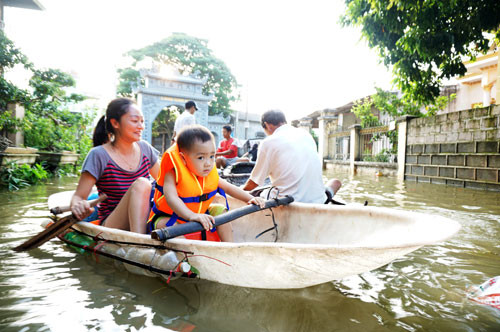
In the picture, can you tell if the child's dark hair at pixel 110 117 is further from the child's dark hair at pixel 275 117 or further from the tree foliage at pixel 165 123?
the tree foliage at pixel 165 123

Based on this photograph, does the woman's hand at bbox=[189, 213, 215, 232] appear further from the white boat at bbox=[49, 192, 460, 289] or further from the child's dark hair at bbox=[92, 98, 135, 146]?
the child's dark hair at bbox=[92, 98, 135, 146]

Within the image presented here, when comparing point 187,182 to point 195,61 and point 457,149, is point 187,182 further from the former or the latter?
point 195,61

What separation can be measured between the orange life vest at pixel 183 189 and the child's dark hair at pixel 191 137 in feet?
0.33

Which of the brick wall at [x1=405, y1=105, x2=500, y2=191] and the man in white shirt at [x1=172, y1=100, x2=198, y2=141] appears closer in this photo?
the man in white shirt at [x1=172, y1=100, x2=198, y2=141]

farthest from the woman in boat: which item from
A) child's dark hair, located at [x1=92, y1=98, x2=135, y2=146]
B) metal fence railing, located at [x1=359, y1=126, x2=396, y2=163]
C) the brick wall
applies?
metal fence railing, located at [x1=359, y1=126, x2=396, y2=163]

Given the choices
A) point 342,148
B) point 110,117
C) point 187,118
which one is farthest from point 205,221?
point 342,148

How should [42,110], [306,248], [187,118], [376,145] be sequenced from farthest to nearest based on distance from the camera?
1. [376,145]
2. [42,110]
3. [187,118]
4. [306,248]

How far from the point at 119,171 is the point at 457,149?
808 centimetres

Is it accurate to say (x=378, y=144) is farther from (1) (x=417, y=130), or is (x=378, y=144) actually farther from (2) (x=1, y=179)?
(2) (x=1, y=179)

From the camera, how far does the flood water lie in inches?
67.4

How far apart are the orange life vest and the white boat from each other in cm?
26

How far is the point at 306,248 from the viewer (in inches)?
60.1

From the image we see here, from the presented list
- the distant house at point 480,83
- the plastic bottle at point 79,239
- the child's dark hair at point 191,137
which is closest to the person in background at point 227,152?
the plastic bottle at point 79,239

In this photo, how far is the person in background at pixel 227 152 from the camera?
6.58 meters
